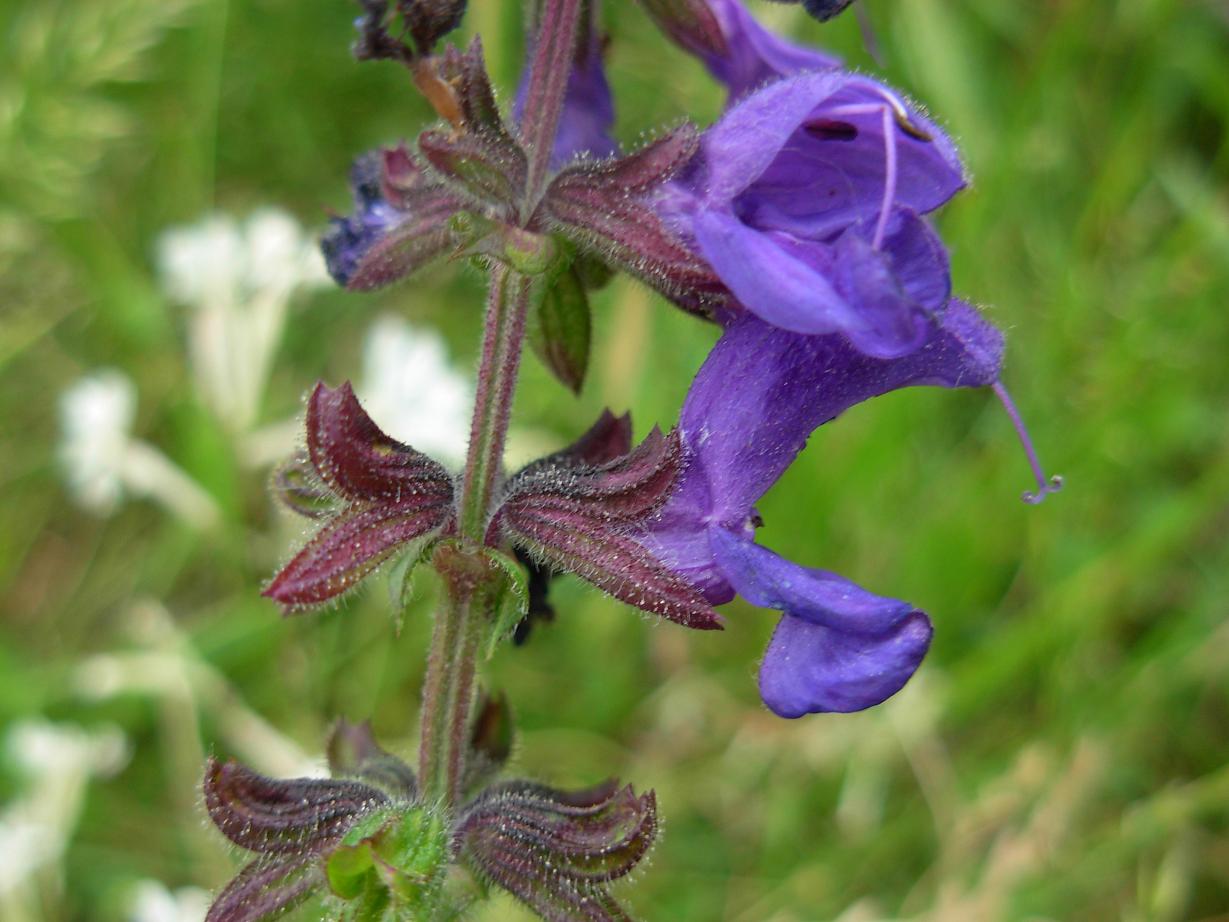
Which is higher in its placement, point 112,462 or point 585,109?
point 585,109

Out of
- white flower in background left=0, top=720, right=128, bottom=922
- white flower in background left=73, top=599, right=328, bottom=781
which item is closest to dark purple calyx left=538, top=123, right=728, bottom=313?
white flower in background left=73, top=599, right=328, bottom=781

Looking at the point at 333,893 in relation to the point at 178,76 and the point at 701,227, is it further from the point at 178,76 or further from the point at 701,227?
the point at 178,76

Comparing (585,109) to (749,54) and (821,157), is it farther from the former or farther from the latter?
(821,157)

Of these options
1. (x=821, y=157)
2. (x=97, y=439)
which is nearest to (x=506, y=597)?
(x=821, y=157)

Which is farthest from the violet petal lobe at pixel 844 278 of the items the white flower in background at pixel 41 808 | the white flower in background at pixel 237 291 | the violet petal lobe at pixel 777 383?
the white flower in background at pixel 237 291

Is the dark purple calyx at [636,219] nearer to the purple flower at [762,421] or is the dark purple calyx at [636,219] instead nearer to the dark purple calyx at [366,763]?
the purple flower at [762,421]

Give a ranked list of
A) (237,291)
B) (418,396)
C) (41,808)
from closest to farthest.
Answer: (41,808), (418,396), (237,291)
